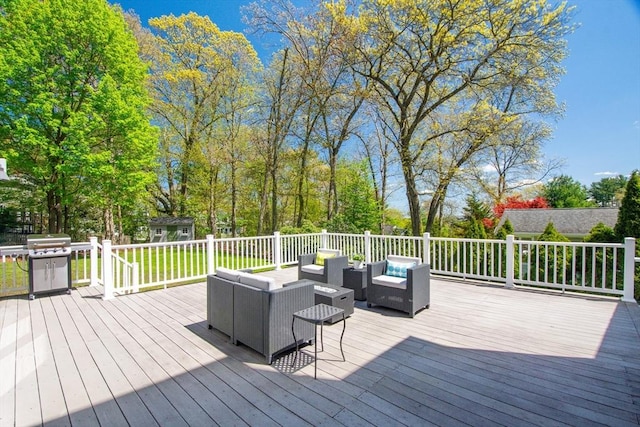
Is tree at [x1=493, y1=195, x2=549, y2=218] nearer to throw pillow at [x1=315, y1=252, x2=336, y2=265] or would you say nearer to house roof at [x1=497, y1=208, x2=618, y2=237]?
house roof at [x1=497, y1=208, x2=618, y2=237]

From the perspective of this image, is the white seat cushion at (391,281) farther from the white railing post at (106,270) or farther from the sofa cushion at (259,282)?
the white railing post at (106,270)

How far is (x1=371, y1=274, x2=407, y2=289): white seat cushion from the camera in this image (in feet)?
14.1

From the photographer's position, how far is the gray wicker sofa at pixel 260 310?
2.95m

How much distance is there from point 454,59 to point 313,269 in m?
9.10

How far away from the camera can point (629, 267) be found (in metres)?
4.72

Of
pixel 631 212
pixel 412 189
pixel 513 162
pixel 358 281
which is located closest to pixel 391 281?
pixel 358 281

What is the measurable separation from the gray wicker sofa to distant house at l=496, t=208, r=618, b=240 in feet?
41.5

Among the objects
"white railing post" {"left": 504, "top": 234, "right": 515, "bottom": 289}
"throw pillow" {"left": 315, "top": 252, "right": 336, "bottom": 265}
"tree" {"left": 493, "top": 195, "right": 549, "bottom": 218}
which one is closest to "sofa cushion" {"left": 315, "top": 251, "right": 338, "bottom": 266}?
"throw pillow" {"left": 315, "top": 252, "right": 336, "bottom": 265}

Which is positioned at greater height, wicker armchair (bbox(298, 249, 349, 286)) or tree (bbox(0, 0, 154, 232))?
tree (bbox(0, 0, 154, 232))

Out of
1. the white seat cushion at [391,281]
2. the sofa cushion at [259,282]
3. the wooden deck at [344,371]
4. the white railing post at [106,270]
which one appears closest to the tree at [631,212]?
the wooden deck at [344,371]

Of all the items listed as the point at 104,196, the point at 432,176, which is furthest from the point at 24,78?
the point at 432,176

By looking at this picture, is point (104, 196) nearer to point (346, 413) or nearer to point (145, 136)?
point (145, 136)

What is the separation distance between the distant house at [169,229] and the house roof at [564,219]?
52.9ft

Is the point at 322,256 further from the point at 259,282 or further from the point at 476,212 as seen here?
the point at 476,212
